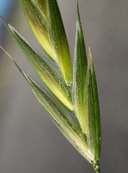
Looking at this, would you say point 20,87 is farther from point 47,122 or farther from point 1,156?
point 1,156

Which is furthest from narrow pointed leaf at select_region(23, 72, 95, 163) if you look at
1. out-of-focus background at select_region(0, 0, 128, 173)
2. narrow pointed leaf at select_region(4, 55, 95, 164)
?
out-of-focus background at select_region(0, 0, 128, 173)

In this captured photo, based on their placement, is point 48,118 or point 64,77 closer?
point 64,77

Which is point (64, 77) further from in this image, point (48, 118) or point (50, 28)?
point (48, 118)

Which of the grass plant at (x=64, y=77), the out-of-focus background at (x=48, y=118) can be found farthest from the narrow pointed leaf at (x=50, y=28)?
the out-of-focus background at (x=48, y=118)

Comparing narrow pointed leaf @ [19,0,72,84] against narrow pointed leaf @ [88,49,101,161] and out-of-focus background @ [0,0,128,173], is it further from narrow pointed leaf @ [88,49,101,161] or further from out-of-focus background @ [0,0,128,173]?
out-of-focus background @ [0,0,128,173]

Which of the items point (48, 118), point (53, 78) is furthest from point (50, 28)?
point (48, 118)

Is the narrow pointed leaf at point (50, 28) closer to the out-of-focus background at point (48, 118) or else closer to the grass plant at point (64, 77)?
the grass plant at point (64, 77)
